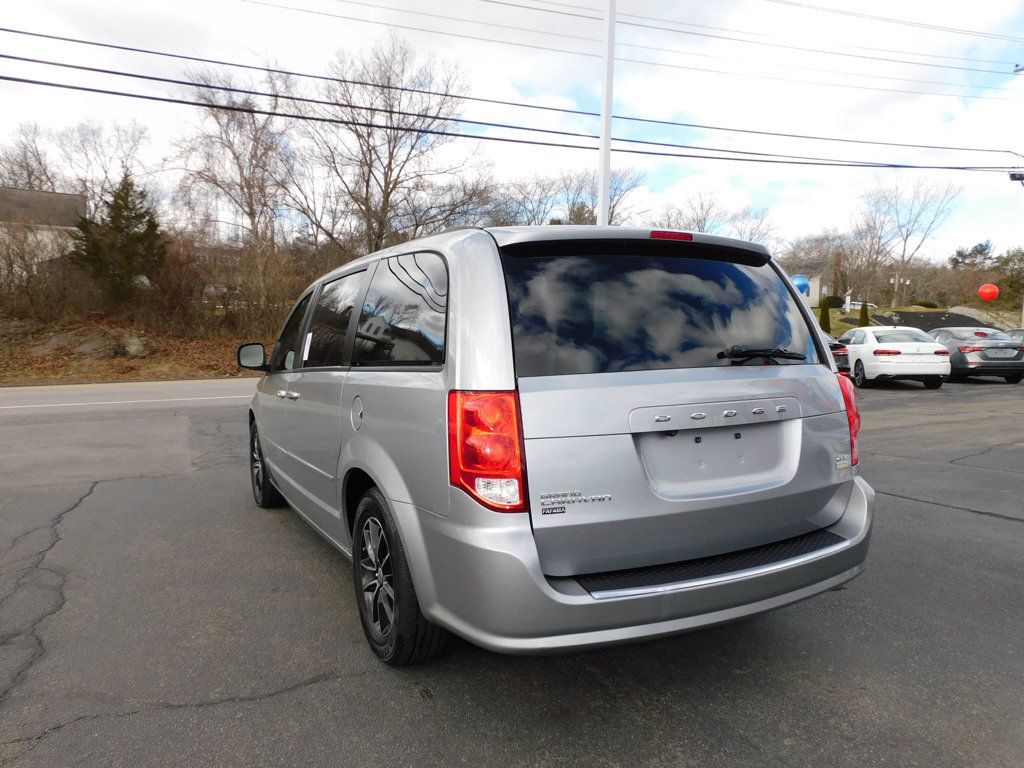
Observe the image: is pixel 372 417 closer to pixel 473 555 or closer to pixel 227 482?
pixel 473 555

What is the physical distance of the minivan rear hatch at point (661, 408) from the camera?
90.9 inches

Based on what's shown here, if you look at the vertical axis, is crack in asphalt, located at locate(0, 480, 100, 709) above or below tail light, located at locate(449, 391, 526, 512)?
below

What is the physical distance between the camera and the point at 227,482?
258 inches

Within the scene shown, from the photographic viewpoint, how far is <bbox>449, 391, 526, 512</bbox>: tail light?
2283 mm

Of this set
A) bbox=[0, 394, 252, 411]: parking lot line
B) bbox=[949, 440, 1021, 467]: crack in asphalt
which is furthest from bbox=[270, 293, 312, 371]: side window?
bbox=[0, 394, 252, 411]: parking lot line

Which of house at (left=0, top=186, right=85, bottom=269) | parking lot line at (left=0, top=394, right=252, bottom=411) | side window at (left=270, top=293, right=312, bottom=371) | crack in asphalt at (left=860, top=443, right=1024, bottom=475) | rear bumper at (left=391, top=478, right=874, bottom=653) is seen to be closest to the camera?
rear bumper at (left=391, top=478, right=874, bottom=653)

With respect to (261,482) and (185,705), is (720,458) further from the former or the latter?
(261,482)

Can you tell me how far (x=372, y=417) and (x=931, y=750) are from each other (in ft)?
7.98

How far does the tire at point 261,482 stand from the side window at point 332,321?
1.58 metres

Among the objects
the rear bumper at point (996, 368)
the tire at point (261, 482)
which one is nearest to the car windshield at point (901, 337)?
the rear bumper at point (996, 368)

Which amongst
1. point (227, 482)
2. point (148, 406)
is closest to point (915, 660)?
point (227, 482)

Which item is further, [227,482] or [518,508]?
[227,482]

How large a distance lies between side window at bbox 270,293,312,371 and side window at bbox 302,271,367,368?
0.92 feet

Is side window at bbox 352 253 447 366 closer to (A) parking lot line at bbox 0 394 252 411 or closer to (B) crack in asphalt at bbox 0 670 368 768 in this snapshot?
(B) crack in asphalt at bbox 0 670 368 768
